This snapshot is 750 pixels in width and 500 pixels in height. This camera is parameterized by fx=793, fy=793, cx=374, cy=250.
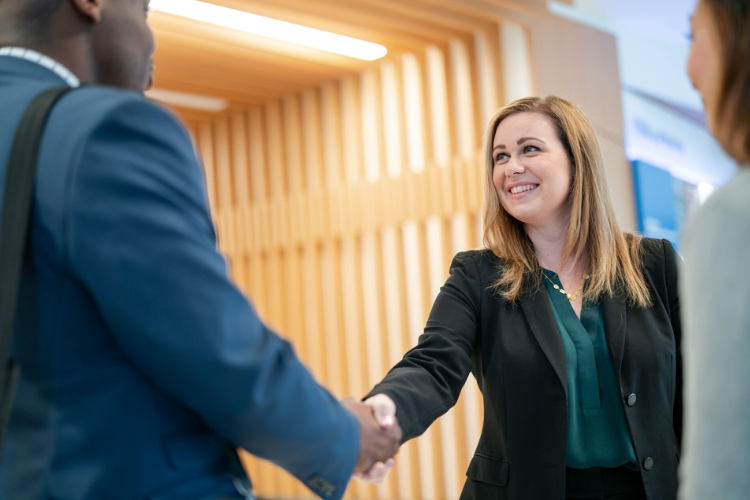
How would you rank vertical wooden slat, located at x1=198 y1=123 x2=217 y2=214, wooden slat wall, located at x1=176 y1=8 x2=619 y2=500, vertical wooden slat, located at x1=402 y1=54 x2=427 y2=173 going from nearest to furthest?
1. wooden slat wall, located at x1=176 y1=8 x2=619 y2=500
2. vertical wooden slat, located at x1=402 y1=54 x2=427 y2=173
3. vertical wooden slat, located at x1=198 y1=123 x2=217 y2=214

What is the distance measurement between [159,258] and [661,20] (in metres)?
7.23

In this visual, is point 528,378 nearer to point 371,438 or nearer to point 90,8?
point 371,438

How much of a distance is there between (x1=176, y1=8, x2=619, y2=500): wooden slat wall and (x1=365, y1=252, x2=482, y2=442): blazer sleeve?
10.3ft

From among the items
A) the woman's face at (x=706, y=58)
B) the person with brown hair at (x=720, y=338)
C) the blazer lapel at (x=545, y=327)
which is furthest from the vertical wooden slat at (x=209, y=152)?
the person with brown hair at (x=720, y=338)

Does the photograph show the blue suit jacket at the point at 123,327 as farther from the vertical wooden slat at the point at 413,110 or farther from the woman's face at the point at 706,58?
the vertical wooden slat at the point at 413,110

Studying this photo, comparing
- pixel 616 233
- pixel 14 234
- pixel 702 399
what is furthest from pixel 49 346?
pixel 616 233

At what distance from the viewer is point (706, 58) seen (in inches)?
49.9

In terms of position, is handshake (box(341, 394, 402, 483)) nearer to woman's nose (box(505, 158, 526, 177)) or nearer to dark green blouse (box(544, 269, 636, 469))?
dark green blouse (box(544, 269, 636, 469))

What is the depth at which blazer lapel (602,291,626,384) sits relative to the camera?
7.57 ft

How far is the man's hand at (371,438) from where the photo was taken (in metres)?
1.65

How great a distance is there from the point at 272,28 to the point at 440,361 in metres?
3.60

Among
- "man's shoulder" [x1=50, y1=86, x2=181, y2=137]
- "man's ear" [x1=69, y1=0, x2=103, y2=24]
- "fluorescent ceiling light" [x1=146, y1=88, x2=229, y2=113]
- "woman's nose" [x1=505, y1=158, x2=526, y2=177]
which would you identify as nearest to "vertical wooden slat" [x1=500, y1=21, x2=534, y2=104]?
"fluorescent ceiling light" [x1=146, y1=88, x2=229, y2=113]

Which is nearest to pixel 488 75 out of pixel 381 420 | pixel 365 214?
pixel 365 214

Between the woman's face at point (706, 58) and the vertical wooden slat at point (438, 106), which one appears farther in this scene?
the vertical wooden slat at point (438, 106)
